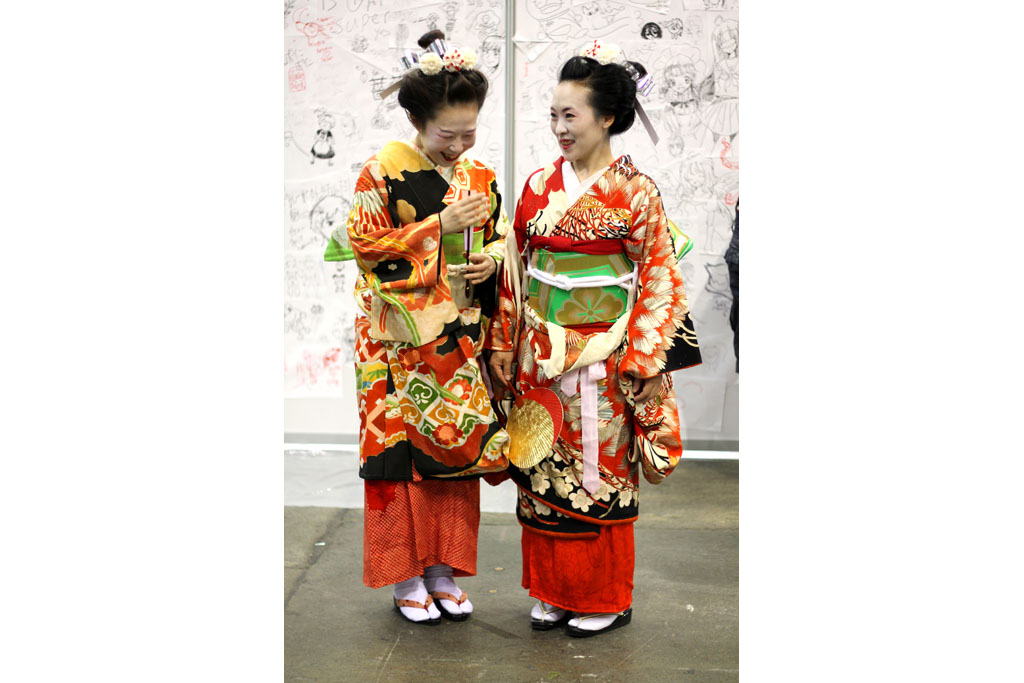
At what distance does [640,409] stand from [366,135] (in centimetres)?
256

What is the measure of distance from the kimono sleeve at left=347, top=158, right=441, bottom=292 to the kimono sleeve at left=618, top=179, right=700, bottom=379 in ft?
1.86

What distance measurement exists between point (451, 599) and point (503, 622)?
18cm

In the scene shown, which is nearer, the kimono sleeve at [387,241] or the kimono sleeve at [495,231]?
the kimono sleeve at [387,241]

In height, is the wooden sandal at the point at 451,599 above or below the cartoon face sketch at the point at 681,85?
below

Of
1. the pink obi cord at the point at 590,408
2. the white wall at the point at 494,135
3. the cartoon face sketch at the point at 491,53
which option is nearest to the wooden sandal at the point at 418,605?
the pink obi cord at the point at 590,408

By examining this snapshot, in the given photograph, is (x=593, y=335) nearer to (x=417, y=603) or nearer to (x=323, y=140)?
(x=417, y=603)

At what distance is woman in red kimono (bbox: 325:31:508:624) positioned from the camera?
2.61m

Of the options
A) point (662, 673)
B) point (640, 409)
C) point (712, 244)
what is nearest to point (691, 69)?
point (712, 244)

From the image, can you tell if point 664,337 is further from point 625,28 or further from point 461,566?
point 625,28

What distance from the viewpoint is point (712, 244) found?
4.84 m

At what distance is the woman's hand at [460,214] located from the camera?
8.64 ft

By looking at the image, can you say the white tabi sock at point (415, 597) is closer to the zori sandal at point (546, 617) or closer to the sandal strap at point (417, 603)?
the sandal strap at point (417, 603)

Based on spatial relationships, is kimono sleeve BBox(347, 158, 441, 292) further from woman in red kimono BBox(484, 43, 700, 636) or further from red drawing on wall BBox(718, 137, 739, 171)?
red drawing on wall BBox(718, 137, 739, 171)

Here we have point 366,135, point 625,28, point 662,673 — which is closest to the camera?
point 662,673
